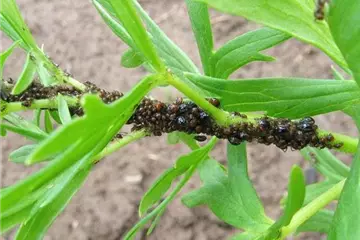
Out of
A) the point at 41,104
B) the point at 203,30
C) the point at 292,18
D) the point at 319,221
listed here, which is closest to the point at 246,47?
the point at 203,30

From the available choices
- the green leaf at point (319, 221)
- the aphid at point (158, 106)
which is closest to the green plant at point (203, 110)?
the aphid at point (158, 106)

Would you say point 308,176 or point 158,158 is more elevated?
point 158,158

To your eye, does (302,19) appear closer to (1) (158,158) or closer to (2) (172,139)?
(2) (172,139)

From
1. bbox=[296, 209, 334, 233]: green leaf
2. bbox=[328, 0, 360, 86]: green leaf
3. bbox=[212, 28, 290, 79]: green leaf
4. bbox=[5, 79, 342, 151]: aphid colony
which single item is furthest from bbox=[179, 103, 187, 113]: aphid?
bbox=[296, 209, 334, 233]: green leaf

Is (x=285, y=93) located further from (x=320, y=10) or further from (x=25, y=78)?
(x=25, y=78)

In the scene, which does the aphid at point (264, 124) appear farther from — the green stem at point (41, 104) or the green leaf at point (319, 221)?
the green leaf at point (319, 221)

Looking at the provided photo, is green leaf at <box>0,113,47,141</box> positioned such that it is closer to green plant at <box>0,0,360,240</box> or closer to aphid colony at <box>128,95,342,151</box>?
green plant at <box>0,0,360,240</box>

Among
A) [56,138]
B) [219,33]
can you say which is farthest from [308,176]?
[56,138]

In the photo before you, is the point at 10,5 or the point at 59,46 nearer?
the point at 10,5
